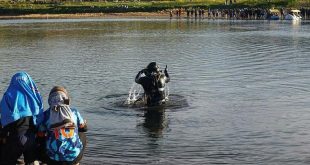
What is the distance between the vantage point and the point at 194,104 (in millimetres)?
19828

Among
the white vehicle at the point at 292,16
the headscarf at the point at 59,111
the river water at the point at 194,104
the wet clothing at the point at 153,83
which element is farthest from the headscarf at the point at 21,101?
the white vehicle at the point at 292,16

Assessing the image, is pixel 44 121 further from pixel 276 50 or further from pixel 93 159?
pixel 276 50

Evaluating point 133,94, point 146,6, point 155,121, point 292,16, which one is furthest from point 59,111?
point 146,6

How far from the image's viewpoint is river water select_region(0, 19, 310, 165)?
1355 cm

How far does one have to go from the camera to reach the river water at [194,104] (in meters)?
13.6

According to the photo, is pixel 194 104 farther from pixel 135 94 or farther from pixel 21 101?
pixel 21 101

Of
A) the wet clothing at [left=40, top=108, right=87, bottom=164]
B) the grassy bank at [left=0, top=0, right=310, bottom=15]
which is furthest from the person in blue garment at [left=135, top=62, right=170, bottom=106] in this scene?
the grassy bank at [left=0, top=0, right=310, bottom=15]

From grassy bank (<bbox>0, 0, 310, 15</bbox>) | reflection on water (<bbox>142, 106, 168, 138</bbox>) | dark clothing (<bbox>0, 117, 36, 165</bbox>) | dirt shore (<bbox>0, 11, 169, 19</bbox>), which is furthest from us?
dirt shore (<bbox>0, 11, 169, 19</bbox>)

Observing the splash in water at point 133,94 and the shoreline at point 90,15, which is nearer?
the splash in water at point 133,94

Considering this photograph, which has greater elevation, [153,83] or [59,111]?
[59,111]

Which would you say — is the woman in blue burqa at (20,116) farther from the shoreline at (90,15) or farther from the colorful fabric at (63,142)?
the shoreline at (90,15)

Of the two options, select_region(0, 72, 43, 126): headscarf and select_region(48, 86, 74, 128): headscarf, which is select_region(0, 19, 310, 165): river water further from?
select_region(48, 86, 74, 128): headscarf

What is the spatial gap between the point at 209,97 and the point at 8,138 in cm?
1220

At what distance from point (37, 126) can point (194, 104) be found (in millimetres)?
10880
